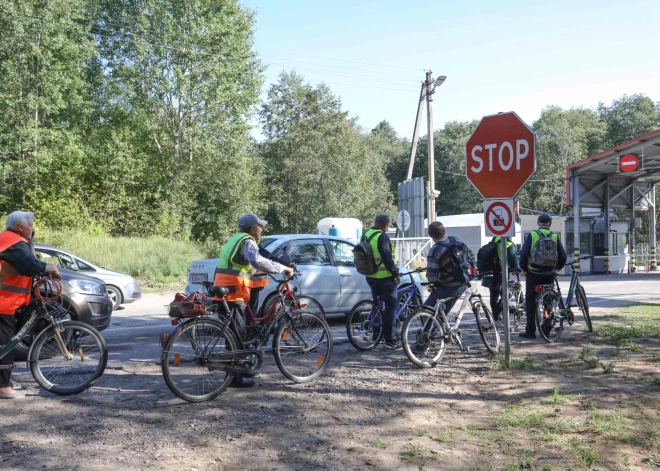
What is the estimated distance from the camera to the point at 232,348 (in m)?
5.93

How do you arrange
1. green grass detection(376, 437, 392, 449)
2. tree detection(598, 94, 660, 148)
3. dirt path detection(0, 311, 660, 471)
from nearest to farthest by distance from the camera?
dirt path detection(0, 311, 660, 471) < green grass detection(376, 437, 392, 449) < tree detection(598, 94, 660, 148)

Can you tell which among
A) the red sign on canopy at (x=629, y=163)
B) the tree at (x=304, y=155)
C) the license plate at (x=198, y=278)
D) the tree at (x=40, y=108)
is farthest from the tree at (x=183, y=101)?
the license plate at (x=198, y=278)

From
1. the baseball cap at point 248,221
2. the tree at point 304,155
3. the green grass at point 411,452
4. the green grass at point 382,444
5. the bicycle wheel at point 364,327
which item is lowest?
the green grass at point 411,452

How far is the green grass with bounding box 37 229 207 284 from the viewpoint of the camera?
20.9 m

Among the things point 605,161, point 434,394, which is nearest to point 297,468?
point 434,394

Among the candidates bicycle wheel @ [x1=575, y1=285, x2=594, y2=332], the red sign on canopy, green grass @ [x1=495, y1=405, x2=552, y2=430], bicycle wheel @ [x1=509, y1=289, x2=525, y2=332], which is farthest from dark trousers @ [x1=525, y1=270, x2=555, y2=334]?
the red sign on canopy

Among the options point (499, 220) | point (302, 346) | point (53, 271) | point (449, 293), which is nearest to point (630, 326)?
point (449, 293)

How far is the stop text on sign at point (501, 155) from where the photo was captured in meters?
7.09

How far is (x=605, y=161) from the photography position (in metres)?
27.6

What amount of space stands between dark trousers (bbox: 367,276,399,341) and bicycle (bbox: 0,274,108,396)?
11.8 feet

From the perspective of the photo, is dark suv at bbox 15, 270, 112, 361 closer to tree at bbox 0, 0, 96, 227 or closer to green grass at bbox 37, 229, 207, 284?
green grass at bbox 37, 229, 207, 284

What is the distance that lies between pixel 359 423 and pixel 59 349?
3060 millimetres

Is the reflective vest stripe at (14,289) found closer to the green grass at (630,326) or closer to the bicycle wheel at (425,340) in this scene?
the bicycle wheel at (425,340)

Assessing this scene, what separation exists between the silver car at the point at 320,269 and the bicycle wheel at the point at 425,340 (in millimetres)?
2881
